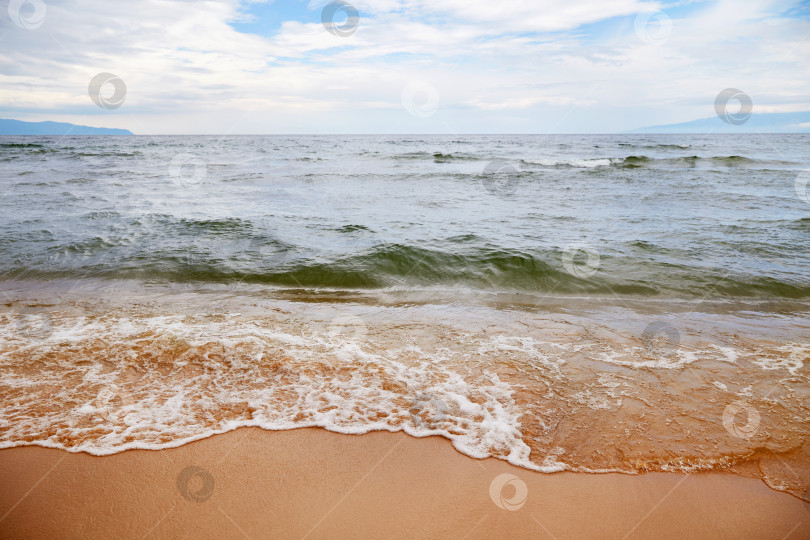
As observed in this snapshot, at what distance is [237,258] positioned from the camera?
30.1 feet

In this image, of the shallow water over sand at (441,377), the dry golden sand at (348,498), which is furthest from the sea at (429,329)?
the dry golden sand at (348,498)

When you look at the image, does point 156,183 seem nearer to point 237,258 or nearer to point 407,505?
point 237,258

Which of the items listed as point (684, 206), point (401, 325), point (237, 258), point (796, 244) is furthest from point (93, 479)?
point (684, 206)

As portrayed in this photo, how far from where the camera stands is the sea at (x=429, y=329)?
3.66 metres

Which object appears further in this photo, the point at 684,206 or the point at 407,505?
the point at 684,206

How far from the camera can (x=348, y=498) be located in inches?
115

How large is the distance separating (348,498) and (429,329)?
312 centimetres

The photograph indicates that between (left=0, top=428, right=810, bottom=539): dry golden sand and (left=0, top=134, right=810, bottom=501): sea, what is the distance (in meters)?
0.20

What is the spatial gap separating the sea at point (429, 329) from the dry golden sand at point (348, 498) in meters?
0.20

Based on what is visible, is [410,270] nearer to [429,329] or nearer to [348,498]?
[429,329]

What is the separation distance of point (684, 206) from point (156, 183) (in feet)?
74.1

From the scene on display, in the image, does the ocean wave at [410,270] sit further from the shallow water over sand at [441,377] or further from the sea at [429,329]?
the shallow water over sand at [441,377]

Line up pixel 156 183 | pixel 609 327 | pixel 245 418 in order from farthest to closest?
pixel 156 183
pixel 609 327
pixel 245 418

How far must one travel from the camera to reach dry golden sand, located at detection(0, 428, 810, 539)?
105 inches
